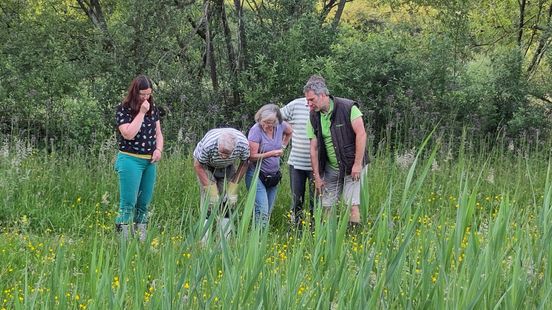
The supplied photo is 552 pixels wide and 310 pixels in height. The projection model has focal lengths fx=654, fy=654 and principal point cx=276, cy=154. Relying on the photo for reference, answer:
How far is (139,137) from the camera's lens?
5730 millimetres

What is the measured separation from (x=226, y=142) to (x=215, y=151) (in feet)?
0.50

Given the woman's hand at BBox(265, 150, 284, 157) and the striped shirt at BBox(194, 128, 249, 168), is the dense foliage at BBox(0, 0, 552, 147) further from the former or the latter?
the striped shirt at BBox(194, 128, 249, 168)

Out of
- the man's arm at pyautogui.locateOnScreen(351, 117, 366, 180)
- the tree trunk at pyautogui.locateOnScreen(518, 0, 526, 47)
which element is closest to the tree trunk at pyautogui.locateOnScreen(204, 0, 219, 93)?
the man's arm at pyautogui.locateOnScreen(351, 117, 366, 180)

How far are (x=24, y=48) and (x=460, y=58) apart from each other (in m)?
7.29

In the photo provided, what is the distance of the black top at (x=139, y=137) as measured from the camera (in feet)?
18.7

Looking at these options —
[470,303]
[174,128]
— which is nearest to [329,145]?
[470,303]

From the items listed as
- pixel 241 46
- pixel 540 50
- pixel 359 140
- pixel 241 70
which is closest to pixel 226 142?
pixel 359 140

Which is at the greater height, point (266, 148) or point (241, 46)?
point (241, 46)

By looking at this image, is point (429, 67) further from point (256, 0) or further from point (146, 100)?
point (146, 100)

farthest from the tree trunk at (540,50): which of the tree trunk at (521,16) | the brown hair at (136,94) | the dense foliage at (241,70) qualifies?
the brown hair at (136,94)

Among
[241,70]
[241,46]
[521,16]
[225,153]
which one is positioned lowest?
[225,153]

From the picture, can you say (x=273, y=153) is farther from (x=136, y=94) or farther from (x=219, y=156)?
(x=136, y=94)

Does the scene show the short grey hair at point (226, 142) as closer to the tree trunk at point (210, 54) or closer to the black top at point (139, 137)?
the black top at point (139, 137)

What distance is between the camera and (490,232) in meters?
2.36
